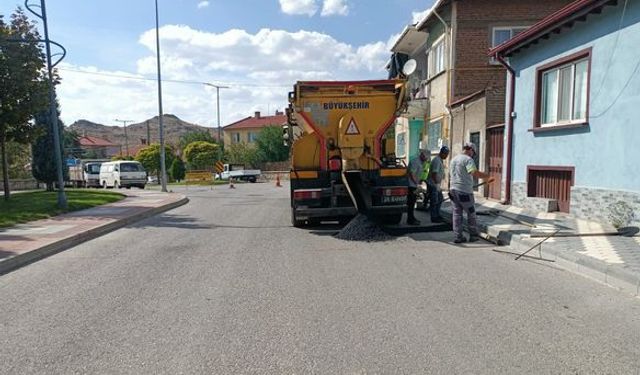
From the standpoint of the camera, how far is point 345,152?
9.95 m

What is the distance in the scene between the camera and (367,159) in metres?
10.1

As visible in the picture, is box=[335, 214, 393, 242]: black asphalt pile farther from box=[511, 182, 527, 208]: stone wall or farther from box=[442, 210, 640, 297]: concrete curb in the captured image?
box=[511, 182, 527, 208]: stone wall

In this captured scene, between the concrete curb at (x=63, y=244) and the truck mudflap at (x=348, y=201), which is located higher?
the truck mudflap at (x=348, y=201)

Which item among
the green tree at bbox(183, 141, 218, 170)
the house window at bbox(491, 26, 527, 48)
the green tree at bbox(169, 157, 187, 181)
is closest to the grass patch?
the house window at bbox(491, 26, 527, 48)

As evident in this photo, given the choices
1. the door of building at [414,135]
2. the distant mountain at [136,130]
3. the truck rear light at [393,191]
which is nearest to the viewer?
the truck rear light at [393,191]

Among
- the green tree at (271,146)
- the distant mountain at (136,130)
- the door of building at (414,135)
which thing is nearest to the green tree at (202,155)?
the green tree at (271,146)

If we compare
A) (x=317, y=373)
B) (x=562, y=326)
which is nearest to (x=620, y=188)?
(x=562, y=326)

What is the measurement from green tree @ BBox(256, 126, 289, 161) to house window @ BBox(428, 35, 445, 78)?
142 feet

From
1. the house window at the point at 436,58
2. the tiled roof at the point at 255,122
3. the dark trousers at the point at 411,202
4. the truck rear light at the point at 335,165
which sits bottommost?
the dark trousers at the point at 411,202

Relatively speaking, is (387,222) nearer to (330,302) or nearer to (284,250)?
(284,250)

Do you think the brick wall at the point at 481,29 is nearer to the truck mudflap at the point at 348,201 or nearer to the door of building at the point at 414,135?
the door of building at the point at 414,135

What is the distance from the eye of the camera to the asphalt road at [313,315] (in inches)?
147

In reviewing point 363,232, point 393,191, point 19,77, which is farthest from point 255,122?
point 363,232

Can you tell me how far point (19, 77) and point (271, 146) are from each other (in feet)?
164
